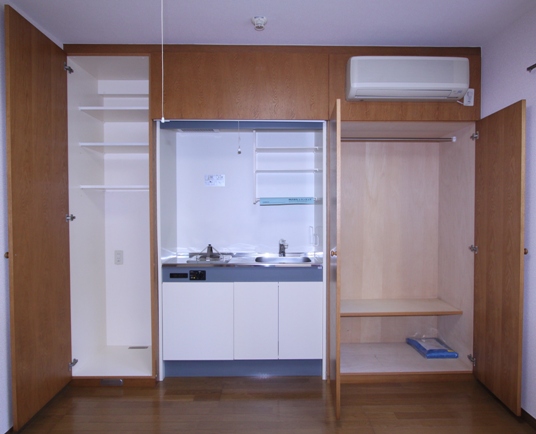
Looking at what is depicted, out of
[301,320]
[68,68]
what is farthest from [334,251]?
[68,68]

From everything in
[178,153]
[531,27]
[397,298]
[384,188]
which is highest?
[531,27]

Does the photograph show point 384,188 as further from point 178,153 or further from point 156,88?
point 156,88

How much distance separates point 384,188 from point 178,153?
2.01 m

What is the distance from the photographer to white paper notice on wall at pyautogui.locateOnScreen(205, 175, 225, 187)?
3.11 meters

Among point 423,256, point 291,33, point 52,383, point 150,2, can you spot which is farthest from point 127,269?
point 423,256

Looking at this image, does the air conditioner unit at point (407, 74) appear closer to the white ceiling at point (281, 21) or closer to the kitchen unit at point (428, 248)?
the white ceiling at point (281, 21)

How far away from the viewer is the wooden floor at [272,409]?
6.97 feet

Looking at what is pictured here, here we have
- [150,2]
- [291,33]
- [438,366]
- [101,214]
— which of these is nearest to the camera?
[150,2]

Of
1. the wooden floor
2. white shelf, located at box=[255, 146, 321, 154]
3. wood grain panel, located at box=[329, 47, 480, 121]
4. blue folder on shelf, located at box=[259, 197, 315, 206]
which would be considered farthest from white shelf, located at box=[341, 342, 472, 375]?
wood grain panel, located at box=[329, 47, 480, 121]

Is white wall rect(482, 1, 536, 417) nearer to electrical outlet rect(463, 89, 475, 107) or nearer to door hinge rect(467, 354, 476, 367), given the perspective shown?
electrical outlet rect(463, 89, 475, 107)

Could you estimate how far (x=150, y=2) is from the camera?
2072 mm

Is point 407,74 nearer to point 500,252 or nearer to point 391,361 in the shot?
point 500,252

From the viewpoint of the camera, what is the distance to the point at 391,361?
9.27 feet

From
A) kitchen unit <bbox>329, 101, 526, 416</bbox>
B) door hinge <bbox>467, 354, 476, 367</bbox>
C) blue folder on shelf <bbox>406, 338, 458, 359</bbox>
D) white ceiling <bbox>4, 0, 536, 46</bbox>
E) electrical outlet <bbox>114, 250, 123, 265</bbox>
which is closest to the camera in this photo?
white ceiling <bbox>4, 0, 536, 46</bbox>
